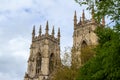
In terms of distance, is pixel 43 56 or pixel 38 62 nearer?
pixel 43 56

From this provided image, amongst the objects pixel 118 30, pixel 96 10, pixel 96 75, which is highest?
pixel 96 10

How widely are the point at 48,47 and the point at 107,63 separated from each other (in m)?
51.6

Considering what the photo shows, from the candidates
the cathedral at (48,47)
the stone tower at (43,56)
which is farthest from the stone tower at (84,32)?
the stone tower at (43,56)

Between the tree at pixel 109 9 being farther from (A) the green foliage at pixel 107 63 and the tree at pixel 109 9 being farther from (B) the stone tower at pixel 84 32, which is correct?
(B) the stone tower at pixel 84 32

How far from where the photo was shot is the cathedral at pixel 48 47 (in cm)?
6300

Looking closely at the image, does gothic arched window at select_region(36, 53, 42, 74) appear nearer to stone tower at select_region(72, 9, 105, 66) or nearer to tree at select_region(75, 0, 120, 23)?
stone tower at select_region(72, 9, 105, 66)

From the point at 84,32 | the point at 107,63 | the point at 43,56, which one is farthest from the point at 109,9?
the point at 43,56

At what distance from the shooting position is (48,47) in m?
67.9

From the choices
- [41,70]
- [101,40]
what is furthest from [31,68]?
[101,40]

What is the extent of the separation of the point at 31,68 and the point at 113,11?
2125 inches

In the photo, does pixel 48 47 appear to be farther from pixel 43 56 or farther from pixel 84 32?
pixel 84 32

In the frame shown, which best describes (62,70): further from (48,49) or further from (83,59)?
(48,49)

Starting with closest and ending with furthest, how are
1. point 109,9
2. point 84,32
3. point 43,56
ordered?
1. point 109,9
2. point 84,32
3. point 43,56

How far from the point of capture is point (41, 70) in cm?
6562
